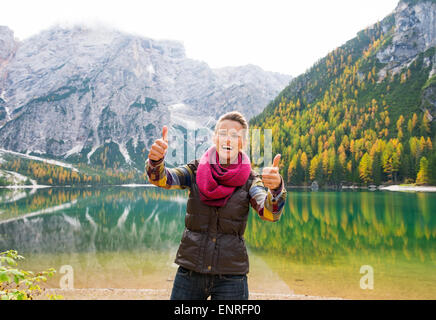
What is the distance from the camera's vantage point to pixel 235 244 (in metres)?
3.29

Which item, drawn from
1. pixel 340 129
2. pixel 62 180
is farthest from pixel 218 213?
pixel 62 180

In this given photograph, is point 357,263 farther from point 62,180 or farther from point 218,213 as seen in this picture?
point 62,180

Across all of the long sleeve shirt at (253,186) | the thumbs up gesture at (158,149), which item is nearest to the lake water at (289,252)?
the long sleeve shirt at (253,186)

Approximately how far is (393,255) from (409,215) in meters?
18.5

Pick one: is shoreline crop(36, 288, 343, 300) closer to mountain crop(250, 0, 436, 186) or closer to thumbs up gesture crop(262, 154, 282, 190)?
thumbs up gesture crop(262, 154, 282, 190)

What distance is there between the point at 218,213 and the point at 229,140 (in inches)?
31.2

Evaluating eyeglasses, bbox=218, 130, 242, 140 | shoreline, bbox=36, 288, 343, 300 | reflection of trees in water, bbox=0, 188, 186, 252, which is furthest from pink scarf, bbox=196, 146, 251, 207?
reflection of trees in water, bbox=0, 188, 186, 252

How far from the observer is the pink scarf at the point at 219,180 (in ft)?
10.4

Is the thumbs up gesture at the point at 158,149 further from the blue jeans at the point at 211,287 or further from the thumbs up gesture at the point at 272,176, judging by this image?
the blue jeans at the point at 211,287

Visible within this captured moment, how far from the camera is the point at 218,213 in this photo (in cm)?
328

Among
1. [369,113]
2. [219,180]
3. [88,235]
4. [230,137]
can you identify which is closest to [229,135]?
[230,137]

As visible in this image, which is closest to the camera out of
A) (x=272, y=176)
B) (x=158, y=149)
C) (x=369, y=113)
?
(x=272, y=176)

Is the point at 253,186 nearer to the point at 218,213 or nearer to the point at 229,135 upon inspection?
the point at 218,213

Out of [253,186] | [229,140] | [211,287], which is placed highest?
[229,140]
